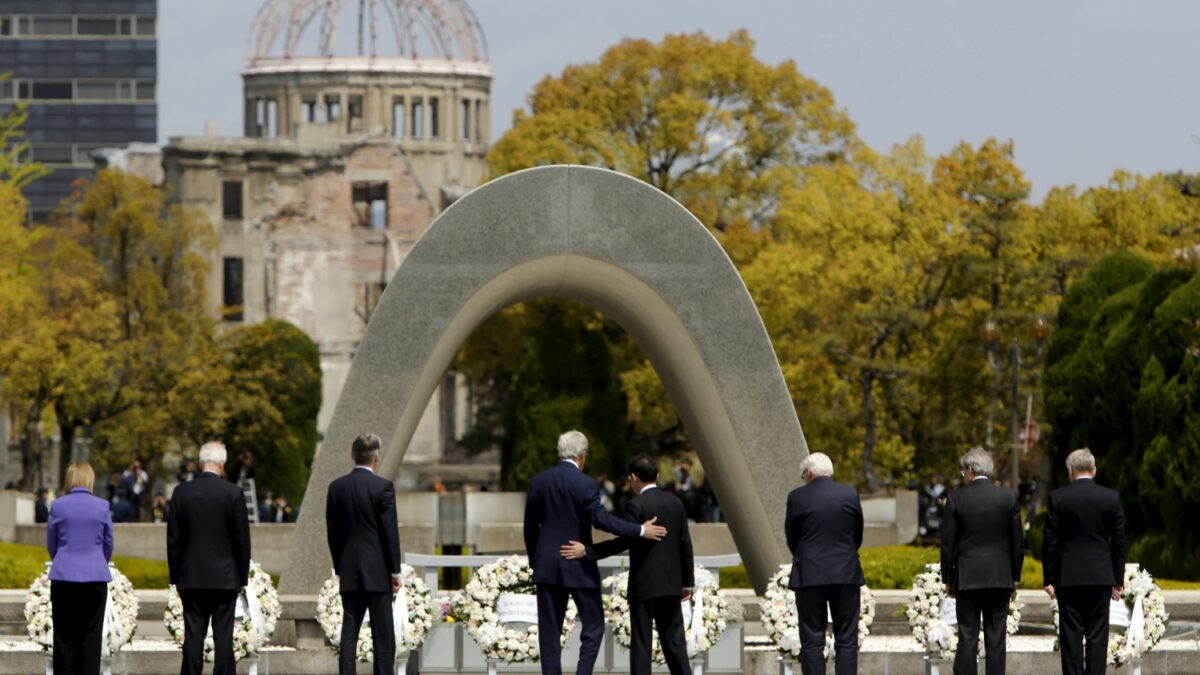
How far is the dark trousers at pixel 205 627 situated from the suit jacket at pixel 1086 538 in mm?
5292

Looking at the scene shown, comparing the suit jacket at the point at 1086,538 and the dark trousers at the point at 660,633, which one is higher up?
the suit jacket at the point at 1086,538

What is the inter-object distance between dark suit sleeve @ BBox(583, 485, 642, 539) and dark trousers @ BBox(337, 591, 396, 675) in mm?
1421

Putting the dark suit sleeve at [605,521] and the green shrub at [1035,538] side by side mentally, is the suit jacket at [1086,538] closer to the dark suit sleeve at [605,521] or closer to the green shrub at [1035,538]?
the dark suit sleeve at [605,521]

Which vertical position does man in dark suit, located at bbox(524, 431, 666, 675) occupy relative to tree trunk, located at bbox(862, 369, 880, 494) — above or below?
below

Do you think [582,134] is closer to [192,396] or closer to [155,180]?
[192,396]

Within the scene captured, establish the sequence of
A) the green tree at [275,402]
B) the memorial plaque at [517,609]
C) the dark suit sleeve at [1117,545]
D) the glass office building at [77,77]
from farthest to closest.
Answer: the glass office building at [77,77], the green tree at [275,402], the memorial plaque at [517,609], the dark suit sleeve at [1117,545]

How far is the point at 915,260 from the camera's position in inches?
1877

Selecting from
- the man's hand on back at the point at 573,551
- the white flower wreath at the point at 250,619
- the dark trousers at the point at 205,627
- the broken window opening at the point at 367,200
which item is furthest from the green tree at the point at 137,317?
the man's hand on back at the point at 573,551

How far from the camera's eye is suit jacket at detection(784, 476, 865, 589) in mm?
16547

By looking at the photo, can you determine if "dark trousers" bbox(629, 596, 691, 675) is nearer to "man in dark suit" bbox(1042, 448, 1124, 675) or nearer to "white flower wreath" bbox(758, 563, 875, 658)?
"white flower wreath" bbox(758, 563, 875, 658)

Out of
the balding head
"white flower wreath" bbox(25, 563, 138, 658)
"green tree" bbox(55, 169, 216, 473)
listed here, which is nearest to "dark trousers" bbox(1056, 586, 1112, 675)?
the balding head

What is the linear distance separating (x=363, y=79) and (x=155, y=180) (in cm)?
907

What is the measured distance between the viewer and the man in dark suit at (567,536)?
16344 mm

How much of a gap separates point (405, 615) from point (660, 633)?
265 cm
